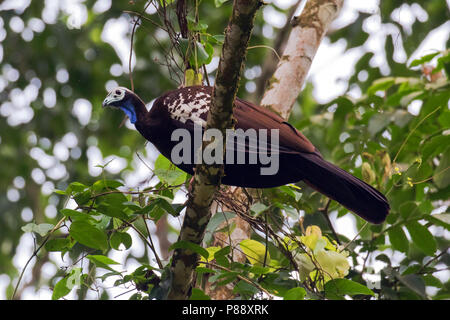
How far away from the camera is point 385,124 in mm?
3873

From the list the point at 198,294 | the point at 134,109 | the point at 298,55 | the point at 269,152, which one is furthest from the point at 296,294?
the point at 298,55

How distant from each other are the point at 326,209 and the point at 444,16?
2.60 m

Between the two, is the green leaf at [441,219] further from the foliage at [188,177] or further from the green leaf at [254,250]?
the green leaf at [254,250]

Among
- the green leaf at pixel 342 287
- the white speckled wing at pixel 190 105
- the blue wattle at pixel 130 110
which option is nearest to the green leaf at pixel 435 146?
the green leaf at pixel 342 287

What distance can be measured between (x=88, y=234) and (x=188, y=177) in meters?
0.88

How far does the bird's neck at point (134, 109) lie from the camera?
3.46m

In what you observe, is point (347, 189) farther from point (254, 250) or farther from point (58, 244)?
point (58, 244)

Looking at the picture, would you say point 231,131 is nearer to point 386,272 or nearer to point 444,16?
point 386,272

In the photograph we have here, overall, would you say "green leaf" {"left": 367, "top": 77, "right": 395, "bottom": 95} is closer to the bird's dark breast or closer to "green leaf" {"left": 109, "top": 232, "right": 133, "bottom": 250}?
the bird's dark breast

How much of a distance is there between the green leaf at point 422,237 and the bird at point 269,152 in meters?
0.38

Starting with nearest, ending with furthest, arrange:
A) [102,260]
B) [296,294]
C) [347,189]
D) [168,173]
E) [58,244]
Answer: [296,294], [102,260], [58,244], [168,173], [347,189]

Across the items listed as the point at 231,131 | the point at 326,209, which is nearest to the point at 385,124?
the point at 326,209

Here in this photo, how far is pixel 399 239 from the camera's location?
344 centimetres

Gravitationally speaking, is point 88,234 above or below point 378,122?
below
